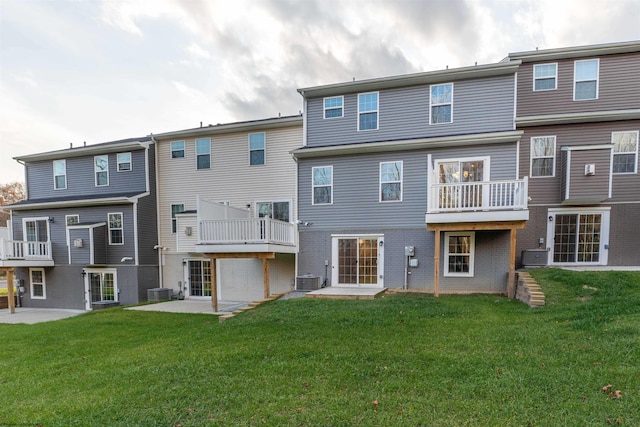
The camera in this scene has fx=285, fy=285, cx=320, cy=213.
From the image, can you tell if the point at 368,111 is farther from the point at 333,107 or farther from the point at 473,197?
the point at 473,197

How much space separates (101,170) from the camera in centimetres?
1402

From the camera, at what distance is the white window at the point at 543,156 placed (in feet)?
34.4

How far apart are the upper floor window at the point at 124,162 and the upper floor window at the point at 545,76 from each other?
17.6m

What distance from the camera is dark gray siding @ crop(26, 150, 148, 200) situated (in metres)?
13.5

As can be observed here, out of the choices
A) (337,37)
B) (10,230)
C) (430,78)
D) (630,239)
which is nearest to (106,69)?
(10,230)

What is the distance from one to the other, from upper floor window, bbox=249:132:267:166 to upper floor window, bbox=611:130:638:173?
1298cm

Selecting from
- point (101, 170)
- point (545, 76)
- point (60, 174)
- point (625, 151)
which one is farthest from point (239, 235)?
point (625, 151)

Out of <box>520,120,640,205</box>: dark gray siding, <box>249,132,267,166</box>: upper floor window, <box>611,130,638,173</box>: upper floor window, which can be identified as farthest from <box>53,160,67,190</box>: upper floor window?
<box>611,130,638,173</box>: upper floor window

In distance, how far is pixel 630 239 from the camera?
9984 mm

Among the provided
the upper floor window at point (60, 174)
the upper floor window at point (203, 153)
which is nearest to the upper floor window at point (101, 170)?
the upper floor window at point (60, 174)

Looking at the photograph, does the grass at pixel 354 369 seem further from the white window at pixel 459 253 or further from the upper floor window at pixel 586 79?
the upper floor window at pixel 586 79

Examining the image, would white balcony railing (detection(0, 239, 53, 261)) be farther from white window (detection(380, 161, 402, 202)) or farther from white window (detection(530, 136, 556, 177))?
white window (detection(530, 136, 556, 177))

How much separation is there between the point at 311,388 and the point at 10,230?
19.2 m

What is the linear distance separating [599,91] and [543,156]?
2995 mm
